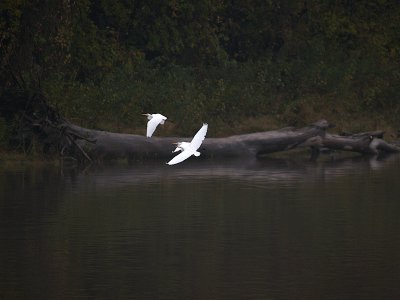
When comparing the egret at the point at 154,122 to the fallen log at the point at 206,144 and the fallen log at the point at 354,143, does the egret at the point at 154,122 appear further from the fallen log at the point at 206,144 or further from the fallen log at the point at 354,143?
the fallen log at the point at 354,143

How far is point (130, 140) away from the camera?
108 ft

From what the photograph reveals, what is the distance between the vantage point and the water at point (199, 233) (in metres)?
15.9

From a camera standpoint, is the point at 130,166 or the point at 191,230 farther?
the point at 130,166

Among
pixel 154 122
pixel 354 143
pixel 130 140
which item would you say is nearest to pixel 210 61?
pixel 354 143

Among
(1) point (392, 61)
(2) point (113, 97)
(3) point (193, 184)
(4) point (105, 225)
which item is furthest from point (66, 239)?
(1) point (392, 61)

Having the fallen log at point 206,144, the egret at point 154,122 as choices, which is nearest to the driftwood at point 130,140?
the fallen log at point 206,144

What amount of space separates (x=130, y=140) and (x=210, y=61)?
1005 cm

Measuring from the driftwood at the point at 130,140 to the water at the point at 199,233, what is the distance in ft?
4.39

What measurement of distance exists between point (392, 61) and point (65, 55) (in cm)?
1293

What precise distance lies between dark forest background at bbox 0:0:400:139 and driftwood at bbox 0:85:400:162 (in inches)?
33.0

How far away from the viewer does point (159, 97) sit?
38281 millimetres

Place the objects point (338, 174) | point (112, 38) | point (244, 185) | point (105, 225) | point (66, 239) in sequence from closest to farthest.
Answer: point (66, 239), point (105, 225), point (244, 185), point (338, 174), point (112, 38)

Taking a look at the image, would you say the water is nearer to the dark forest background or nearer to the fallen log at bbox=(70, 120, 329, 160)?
the fallen log at bbox=(70, 120, 329, 160)

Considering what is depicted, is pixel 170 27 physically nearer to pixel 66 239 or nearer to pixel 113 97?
pixel 113 97
